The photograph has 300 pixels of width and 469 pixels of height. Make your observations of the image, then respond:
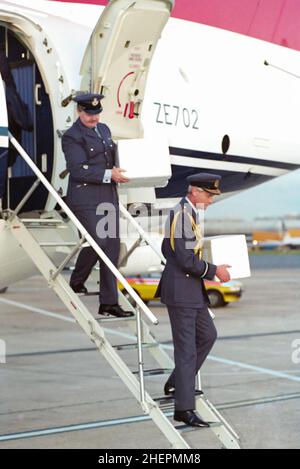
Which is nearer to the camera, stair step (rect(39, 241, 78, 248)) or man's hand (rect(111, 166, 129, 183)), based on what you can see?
man's hand (rect(111, 166, 129, 183))

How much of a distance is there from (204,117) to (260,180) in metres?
1.73

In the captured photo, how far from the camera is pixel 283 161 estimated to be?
1283 centimetres

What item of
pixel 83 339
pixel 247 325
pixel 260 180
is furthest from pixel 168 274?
pixel 247 325

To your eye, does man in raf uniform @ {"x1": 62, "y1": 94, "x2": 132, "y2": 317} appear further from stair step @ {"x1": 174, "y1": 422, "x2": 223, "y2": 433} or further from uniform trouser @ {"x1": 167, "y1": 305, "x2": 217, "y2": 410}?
stair step @ {"x1": 174, "y1": 422, "x2": 223, "y2": 433}

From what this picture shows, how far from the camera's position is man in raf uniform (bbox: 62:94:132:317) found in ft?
28.6

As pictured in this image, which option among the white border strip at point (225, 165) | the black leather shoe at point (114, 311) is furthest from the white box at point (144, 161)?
the white border strip at point (225, 165)

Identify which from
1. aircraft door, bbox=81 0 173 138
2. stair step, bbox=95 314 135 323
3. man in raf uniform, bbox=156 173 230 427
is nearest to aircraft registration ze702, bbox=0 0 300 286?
aircraft door, bbox=81 0 173 138

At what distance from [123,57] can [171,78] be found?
4.46 ft

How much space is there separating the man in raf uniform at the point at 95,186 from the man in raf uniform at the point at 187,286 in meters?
0.66

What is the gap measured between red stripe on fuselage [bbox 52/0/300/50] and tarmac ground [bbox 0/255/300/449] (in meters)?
3.55

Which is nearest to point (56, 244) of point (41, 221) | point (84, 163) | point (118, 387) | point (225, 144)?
point (41, 221)

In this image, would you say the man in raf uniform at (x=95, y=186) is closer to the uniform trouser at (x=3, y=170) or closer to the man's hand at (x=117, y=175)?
the man's hand at (x=117, y=175)

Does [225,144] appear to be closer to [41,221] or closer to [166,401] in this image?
[41,221]
